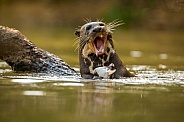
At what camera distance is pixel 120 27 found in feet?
66.2

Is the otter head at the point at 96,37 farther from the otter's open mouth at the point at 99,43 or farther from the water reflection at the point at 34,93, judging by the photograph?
the water reflection at the point at 34,93

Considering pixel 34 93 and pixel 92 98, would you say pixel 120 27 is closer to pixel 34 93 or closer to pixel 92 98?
pixel 34 93

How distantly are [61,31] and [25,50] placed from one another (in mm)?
9969

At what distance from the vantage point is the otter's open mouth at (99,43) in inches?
275

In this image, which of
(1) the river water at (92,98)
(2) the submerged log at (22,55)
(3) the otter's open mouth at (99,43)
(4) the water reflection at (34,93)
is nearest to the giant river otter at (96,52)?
(3) the otter's open mouth at (99,43)

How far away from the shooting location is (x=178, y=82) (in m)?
6.66

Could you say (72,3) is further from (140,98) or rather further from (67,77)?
(140,98)

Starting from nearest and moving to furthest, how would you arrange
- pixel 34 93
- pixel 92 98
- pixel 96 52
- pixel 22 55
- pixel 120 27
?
pixel 92 98, pixel 34 93, pixel 96 52, pixel 22 55, pixel 120 27

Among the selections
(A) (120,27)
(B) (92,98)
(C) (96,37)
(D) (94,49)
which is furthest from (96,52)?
(A) (120,27)

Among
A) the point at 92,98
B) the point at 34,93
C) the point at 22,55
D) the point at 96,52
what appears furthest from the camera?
the point at 22,55

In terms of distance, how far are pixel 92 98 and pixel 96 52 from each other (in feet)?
5.52

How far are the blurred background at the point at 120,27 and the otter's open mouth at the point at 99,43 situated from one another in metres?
1.93

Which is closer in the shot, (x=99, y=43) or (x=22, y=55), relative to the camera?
(x=99, y=43)

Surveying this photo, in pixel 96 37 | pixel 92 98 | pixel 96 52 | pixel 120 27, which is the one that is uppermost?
pixel 120 27
